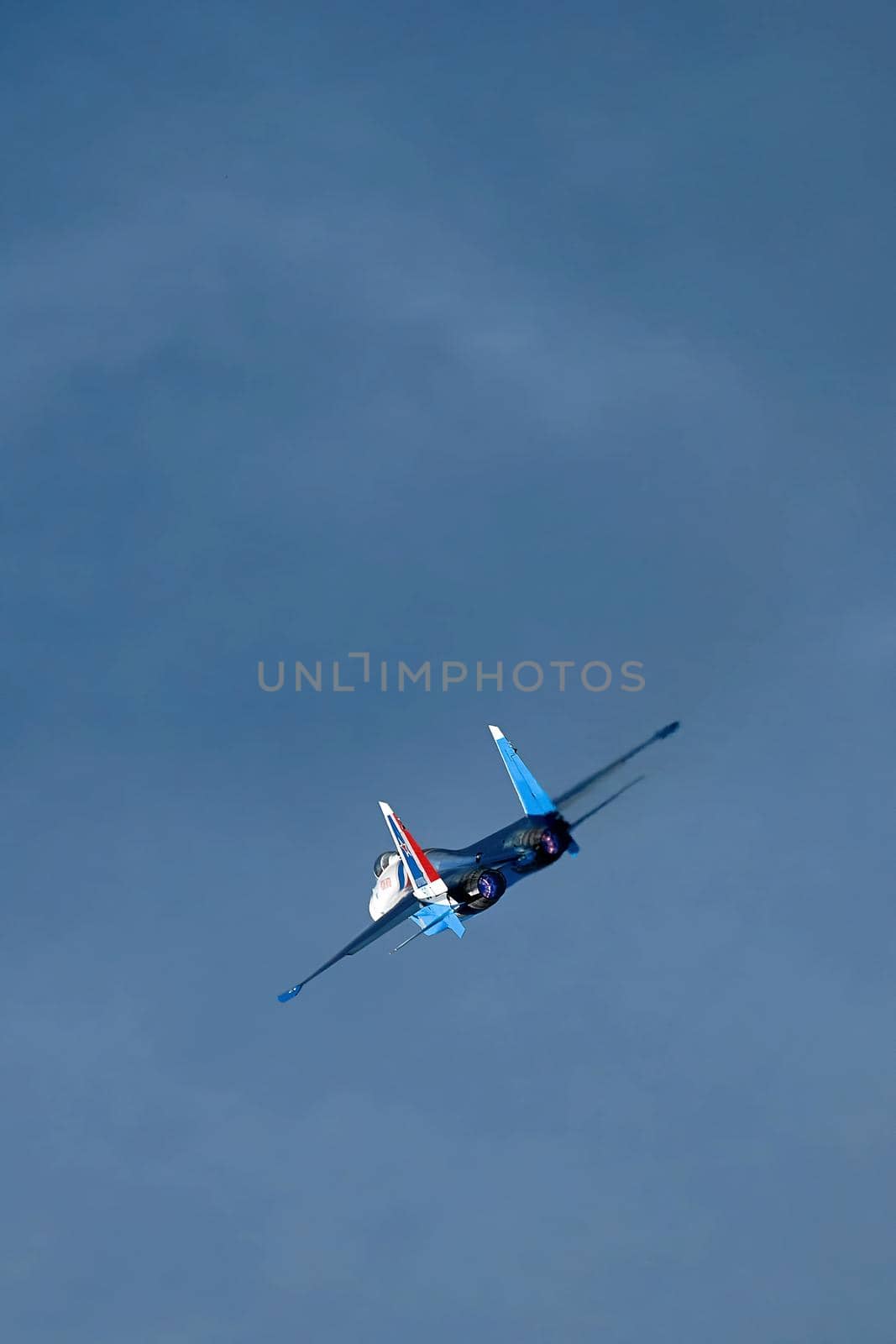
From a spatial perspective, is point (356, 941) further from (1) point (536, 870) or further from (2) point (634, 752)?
(2) point (634, 752)

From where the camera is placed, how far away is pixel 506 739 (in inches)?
7451

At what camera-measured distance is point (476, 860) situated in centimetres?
18838

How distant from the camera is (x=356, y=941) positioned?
191000 millimetres

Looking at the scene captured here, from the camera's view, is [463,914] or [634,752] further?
[634,752]

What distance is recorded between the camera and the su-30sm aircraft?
18375cm

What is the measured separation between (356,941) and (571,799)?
20543mm

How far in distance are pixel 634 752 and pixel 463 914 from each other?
22537mm

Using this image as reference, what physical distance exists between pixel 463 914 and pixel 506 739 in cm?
1436

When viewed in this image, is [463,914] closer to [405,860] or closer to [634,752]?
[405,860]

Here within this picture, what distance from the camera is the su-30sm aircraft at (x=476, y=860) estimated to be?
18375cm

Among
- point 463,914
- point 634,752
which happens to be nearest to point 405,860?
point 463,914

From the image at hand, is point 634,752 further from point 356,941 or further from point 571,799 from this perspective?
point 356,941

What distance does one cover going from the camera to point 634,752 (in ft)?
651

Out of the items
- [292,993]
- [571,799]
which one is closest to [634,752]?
Answer: [571,799]
